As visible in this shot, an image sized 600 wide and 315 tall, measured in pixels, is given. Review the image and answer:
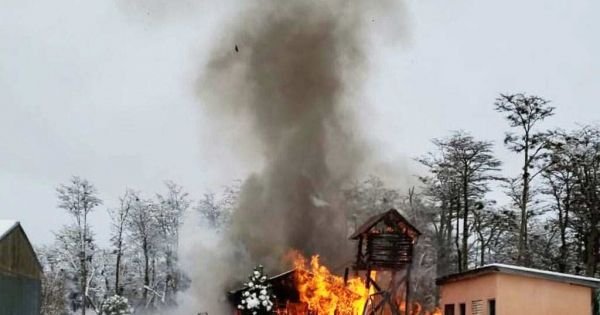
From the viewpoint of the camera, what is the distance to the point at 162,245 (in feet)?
226

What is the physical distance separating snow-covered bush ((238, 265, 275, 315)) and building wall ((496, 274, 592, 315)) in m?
16.3

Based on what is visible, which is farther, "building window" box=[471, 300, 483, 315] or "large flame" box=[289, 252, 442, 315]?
"large flame" box=[289, 252, 442, 315]

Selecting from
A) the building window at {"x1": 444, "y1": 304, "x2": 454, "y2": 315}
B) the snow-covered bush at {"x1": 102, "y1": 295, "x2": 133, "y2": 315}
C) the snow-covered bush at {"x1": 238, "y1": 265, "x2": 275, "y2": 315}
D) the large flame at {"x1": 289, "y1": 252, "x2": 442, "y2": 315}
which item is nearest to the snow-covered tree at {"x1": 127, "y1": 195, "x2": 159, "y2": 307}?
the snow-covered bush at {"x1": 102, "y1": 295, "x2": 133, "y2": 315}

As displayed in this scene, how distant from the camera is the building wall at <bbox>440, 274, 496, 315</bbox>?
25828mm

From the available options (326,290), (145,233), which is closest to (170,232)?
(145,233)

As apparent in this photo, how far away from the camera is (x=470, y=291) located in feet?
92.1

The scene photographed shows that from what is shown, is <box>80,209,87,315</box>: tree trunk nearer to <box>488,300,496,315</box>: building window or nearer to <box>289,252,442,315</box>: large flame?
<box>289,252,442,315</box>: large flame

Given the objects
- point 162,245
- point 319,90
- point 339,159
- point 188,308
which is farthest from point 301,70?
point 162,245

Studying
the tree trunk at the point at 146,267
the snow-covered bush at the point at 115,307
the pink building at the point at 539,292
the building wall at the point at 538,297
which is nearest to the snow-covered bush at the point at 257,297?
the snow-covered bush at the point at 115,307

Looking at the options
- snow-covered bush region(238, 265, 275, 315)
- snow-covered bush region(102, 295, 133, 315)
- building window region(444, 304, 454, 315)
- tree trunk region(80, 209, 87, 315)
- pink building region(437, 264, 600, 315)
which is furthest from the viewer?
tree trunk region(80, 209, 87, 315)

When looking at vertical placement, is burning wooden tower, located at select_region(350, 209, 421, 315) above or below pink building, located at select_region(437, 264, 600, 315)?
above

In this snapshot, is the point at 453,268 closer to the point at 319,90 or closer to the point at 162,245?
the point at 319,90

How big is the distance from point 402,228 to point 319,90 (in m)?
16.4

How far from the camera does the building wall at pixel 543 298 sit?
81.8ft
